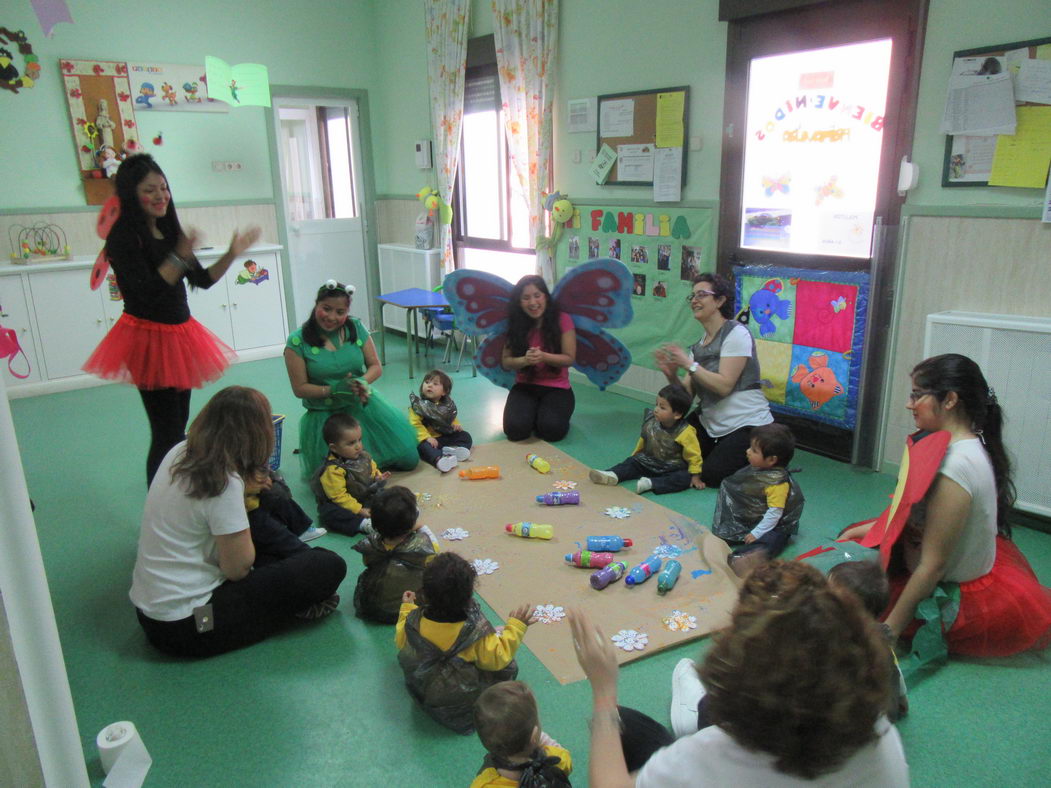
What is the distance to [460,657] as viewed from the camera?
1977 mm

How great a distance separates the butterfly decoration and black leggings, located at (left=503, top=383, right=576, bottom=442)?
18 centimetres

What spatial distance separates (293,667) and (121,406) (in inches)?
139

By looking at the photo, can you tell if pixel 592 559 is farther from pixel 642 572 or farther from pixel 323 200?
pixel 323 200

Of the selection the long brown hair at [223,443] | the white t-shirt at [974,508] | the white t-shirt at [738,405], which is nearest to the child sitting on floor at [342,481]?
the long brown hair at [223,443]

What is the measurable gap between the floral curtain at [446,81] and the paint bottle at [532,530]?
3.82 metres

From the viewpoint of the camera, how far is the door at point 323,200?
697 centimetres

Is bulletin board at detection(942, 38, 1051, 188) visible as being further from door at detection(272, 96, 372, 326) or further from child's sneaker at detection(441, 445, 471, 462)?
door at detection(272, 96, 372, 326)

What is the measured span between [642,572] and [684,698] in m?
0.77

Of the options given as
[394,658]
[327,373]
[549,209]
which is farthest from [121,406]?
[394,658]

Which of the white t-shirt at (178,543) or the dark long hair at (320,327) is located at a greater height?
the dark long hair at (320,327)

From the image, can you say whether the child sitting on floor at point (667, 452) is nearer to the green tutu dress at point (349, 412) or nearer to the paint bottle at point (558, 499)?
the paint bottle at point (558, 499)

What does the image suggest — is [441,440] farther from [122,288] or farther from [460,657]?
[460,657]

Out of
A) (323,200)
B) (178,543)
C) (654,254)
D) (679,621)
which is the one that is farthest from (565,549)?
(323,200)

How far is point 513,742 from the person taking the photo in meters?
1.49
